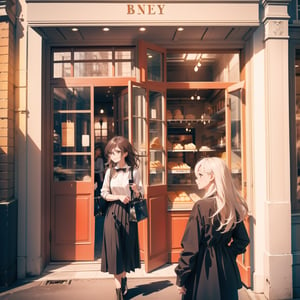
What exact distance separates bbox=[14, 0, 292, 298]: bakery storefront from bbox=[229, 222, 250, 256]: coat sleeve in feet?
7.66

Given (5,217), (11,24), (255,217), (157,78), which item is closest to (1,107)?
(11,24)

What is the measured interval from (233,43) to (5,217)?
4406 millimetres

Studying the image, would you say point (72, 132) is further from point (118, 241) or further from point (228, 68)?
point (228, 68)

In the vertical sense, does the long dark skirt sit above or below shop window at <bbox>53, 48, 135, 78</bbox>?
below

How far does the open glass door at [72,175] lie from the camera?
5.41 meters

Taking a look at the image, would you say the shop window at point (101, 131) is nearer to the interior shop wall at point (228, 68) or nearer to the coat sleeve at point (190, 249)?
the interior shop wall at point (228, 68)

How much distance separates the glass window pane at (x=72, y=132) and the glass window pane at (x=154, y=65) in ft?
4.18

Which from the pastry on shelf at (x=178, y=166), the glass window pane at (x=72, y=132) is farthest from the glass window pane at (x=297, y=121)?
the glass window pane at (x=72, y=132)

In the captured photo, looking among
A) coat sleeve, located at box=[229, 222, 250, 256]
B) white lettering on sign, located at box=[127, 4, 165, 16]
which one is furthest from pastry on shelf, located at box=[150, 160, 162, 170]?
coat sleeve, located at box=[229, 222, 250, 256]

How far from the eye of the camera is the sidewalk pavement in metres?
4.33

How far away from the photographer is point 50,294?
4375mm

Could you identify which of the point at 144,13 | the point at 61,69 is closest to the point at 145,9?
the point at 144,13

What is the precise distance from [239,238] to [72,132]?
3703 mm

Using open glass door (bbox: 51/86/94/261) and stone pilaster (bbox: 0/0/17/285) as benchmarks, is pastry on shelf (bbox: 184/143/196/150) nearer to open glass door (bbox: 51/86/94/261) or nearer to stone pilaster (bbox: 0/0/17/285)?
open glass door (bbox: 51/86/94/261)
